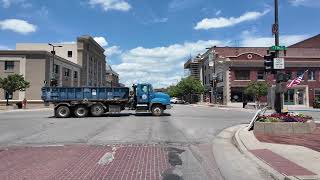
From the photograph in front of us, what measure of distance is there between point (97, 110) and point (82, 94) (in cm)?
185

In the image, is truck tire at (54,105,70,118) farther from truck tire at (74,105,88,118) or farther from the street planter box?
the street planter box

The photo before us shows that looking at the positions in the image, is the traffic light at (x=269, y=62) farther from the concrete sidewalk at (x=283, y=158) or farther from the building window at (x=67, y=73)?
the building window at (x=67, y=73)

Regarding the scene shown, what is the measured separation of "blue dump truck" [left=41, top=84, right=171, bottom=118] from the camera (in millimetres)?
32875

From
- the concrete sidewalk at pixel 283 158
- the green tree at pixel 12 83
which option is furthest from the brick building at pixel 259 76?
the concrete sidewalk at pixel 283 158

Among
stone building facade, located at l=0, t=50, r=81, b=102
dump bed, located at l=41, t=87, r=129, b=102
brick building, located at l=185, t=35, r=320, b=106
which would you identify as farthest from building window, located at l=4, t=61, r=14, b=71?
brick building, located at l=185, t=35, r=320, b=106

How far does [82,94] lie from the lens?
109ft

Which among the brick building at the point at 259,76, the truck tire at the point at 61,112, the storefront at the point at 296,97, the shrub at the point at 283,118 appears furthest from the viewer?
the brick building at the point at 259,76

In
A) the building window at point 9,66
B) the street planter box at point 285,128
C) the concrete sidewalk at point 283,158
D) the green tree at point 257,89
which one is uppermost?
the building window at point 9,66

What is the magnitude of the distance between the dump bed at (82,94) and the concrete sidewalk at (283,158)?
19520 mm

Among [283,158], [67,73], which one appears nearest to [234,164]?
[283,158]

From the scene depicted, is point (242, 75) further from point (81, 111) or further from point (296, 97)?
point (81, 111)

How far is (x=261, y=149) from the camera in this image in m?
12.4

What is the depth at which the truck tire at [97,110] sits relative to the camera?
32612mm

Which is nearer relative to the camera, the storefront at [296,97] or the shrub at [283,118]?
the shrub at [283,118]
